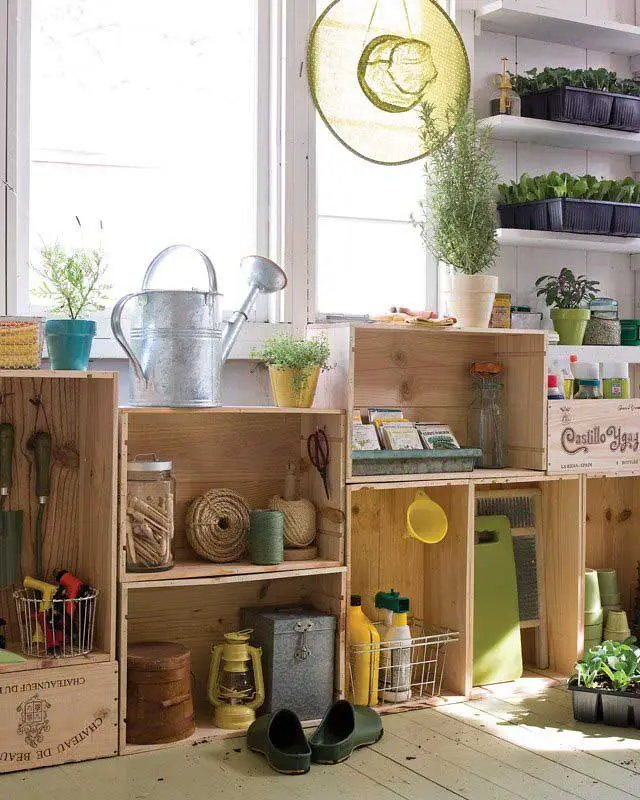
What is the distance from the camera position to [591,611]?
138 inches

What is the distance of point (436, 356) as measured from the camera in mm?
3432

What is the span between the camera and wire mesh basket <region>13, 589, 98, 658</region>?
264 centimetres

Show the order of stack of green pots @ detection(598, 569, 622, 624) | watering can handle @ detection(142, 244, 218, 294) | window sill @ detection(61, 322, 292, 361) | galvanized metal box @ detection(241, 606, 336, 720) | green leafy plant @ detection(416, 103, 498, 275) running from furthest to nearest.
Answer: stack of green pots @ detection(598, 569, 622, 624) < green leafy plant @ detection(416, 103, 498, 275) < window sill @ detection(61, 322, 292, 361) < galvanized metal box @ detection(241, 606, 336, 720) < watering can handle @ detection(142, 244, 218, 294)

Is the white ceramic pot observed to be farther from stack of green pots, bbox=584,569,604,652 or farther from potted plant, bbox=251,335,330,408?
stack of green pots, bbox=584,569,604,652

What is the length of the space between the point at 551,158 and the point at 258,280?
1.32 m

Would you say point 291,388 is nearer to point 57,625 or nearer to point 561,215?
point 57,625

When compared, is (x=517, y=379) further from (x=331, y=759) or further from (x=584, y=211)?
(x=331, y=759)

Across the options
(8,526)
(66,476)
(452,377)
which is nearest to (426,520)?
(452,377)

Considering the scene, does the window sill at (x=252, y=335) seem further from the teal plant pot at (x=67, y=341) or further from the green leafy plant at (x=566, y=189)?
the green leafy plant at (x=566, y=189)

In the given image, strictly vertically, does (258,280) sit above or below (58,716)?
above

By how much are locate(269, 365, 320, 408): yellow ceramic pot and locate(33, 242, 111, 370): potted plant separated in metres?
0.52

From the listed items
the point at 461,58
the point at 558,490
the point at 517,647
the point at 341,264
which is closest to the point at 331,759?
the point at 517,647

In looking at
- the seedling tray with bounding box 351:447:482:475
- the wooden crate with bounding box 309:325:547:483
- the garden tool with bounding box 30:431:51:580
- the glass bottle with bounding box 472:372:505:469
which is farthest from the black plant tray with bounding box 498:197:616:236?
the garden tool with bounding box 30:431:51:580

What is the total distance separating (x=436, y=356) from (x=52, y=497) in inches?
50.9
